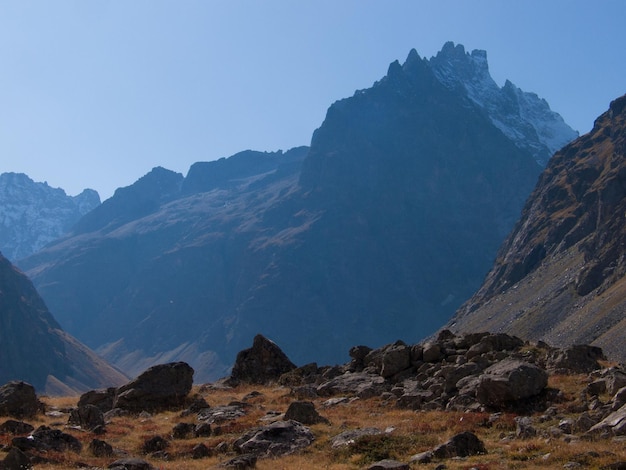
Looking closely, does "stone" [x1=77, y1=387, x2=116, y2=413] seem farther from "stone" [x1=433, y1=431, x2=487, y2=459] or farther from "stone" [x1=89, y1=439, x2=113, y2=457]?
"stone" [x1=433, y1=431, x2=487, y2=459]

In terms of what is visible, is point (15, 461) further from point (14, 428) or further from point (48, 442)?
point (14, 428)

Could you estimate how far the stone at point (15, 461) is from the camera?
1962 centimetres

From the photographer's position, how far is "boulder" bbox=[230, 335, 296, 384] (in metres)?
45.5

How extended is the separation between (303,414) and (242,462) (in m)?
6.08

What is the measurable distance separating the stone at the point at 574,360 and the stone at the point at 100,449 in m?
18.8

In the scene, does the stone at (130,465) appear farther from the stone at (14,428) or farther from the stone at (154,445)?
the stone at (14,428)

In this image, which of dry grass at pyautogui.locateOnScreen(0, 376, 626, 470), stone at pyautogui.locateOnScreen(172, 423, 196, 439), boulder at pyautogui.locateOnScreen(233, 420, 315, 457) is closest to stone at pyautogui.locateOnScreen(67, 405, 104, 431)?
dry grass at pyautogui.locateOnScreen(0, 376, 626, 470)

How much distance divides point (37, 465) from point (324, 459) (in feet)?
27.0

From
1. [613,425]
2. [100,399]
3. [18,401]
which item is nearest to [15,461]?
[18,401]

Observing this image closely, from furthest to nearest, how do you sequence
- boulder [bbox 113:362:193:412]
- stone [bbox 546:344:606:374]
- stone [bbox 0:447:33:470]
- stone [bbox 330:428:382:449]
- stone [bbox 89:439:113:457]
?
boulder [bbox 113:362:193:412] → stone [bbox 546:344:606:374] → stone [bbox 89:439:113:457] → stone [bbox 330:428:382:449] → stone [bbox 0:447:33:470]

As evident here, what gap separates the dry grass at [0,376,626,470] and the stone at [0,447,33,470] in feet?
1.91

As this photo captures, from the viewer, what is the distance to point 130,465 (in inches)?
800

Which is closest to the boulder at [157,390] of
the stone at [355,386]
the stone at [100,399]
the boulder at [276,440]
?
the stone at [100,399]

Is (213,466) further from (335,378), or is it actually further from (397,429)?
(335,378)
